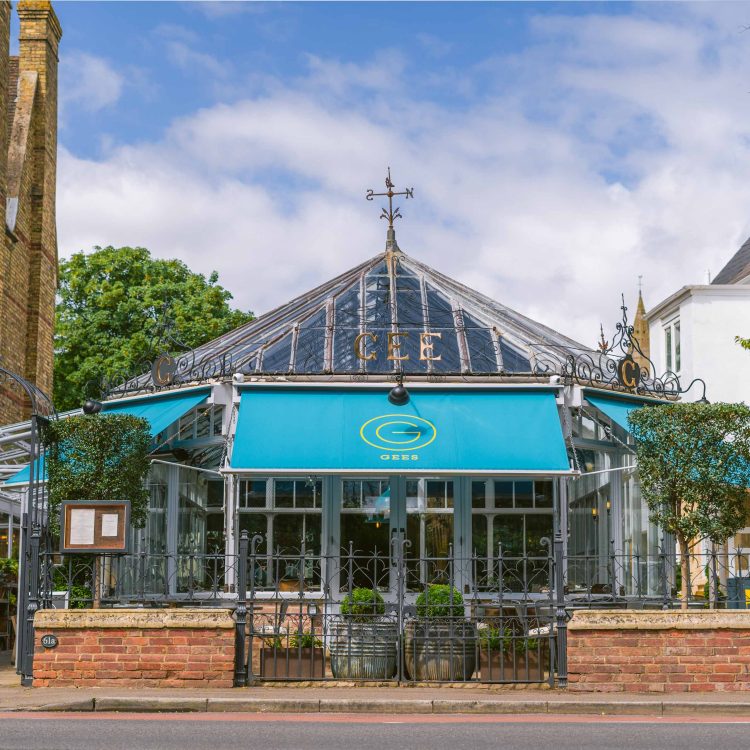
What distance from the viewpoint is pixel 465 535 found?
1781cm

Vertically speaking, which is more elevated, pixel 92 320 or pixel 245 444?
pixel 92 320

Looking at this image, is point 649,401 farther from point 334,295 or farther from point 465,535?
point 334,295

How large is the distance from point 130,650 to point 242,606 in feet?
4.33

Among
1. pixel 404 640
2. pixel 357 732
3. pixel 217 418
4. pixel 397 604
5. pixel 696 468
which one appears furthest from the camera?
pixel 217 418

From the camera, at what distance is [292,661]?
14.8m

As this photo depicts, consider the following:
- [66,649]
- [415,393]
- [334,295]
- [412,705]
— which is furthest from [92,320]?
[412,705]

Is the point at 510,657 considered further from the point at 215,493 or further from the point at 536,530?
the point at 215,493

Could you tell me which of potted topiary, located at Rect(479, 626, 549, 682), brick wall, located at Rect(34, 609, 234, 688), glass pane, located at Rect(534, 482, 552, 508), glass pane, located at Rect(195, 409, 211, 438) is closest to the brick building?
glass pane, located at Rect(195, 409, 211, 438)

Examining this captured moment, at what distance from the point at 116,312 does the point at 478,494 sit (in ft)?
85.8

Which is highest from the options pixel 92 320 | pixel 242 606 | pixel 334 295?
pixel 92 320

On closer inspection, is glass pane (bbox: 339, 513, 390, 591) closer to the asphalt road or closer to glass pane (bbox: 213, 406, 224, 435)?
glass pane (bbox: 213, 406, 224, 435)

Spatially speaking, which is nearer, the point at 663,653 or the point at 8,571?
the point at 663,653

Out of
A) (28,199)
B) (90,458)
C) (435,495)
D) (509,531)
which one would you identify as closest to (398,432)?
(435,495)

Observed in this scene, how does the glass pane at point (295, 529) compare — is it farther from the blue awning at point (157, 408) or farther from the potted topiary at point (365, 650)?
the potted topiary at point (365, 650)
